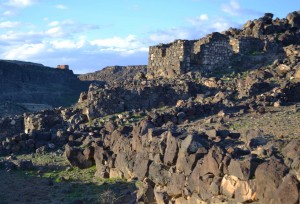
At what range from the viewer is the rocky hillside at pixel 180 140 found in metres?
12.1

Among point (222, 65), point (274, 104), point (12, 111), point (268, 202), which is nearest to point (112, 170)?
point (274, 104)

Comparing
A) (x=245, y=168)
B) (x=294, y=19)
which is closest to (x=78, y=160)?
(x=245, y=168)

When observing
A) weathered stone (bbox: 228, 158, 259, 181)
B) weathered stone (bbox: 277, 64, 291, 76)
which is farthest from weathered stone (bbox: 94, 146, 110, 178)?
weathered stone (bbox: 277, 64, 291, 76)

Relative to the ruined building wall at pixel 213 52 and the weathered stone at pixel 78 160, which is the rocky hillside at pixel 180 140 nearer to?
the weathered stone at pixel 78 160

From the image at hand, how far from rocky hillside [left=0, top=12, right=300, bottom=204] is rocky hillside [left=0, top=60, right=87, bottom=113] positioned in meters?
37.5

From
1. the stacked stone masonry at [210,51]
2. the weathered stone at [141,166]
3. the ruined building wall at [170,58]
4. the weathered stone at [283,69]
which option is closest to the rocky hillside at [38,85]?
the ruined building wall at [170,58]

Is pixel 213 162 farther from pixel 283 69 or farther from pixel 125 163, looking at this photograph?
pixel 283 69

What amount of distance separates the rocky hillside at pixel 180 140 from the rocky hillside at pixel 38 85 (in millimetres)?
37545

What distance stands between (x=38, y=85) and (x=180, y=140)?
61.7 m

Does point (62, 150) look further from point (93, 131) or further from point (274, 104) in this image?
point (274, 104)

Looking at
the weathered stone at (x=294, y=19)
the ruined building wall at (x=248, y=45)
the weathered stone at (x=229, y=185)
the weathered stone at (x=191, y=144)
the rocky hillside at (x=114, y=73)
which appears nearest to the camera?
the weathered stone at (x=229, y=185)

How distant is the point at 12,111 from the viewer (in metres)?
51.2

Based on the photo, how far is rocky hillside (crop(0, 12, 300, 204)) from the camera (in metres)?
12.1

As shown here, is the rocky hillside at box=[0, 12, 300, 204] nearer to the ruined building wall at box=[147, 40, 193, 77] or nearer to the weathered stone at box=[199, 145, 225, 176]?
the weathered stone at box=[199, 145, 225, 176]
